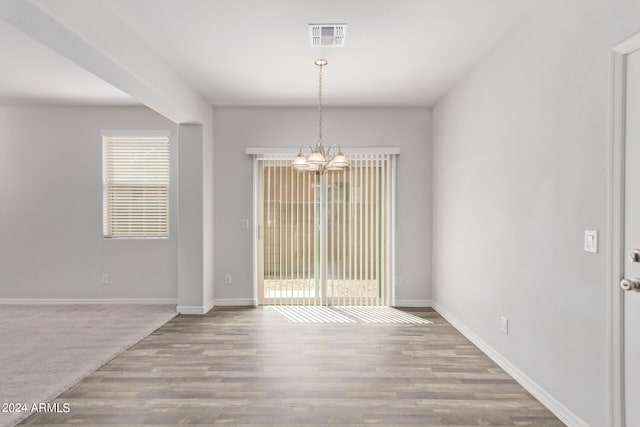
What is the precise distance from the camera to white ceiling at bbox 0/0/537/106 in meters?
2.80

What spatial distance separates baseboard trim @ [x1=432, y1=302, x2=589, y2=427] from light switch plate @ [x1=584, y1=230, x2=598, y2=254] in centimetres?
98

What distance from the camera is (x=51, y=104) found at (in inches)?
208

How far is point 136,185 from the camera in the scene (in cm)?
541

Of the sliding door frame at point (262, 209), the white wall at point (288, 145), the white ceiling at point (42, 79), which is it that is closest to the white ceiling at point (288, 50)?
the white ceiling at point (42, 79)

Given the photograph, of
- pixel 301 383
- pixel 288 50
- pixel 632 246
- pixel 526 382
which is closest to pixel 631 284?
pixel 632 246

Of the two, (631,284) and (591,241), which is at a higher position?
(591,241)

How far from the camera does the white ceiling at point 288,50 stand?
280 cm

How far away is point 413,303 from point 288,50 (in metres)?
3.57

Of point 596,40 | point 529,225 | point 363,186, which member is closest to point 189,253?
point 363,186

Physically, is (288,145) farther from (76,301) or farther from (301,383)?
(76,301)

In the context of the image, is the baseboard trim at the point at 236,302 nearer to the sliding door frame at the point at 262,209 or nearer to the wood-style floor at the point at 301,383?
the sliding door frame at the point at 262,209

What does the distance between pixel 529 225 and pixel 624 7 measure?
140 centimetres

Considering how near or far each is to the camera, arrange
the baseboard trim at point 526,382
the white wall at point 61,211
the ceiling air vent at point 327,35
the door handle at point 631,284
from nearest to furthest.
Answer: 1. the door handle at point 631,284
2. the baseboard trim at point 526,382
3. the ceiling air vent at point 327,35
4. the white wall at point 61,211

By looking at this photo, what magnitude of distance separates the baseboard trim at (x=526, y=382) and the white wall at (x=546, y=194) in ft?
0.15
